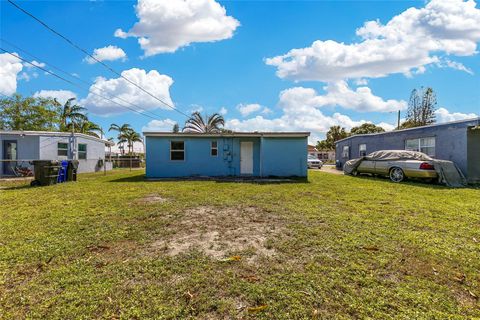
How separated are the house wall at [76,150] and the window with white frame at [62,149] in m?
0.13

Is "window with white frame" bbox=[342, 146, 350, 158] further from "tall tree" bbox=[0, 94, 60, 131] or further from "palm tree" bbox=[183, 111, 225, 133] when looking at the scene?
"tall tree" bbox=[0, 94, 60, 131]

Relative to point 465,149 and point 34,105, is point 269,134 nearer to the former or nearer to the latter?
point 465,149

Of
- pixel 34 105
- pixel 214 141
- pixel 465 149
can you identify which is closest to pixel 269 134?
pixel 214 141

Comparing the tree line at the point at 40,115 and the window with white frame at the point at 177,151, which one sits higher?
the tree line at the point at 40,115

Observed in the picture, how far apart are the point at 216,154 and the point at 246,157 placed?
1754mm

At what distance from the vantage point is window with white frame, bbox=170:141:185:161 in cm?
1425

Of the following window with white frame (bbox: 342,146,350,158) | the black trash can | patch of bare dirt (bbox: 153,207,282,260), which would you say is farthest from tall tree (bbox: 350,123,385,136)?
patch of bare dirt (bbox: 153,207,282,260)

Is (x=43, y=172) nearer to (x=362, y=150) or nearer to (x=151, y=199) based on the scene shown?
(x=151, y=199)

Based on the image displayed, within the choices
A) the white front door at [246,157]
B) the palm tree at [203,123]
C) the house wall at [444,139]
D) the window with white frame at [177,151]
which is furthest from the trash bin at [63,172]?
the house wall at [444,139]

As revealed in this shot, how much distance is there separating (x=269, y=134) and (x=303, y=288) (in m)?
11.5

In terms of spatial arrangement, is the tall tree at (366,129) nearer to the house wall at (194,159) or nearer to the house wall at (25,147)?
the house wall at (194,159)

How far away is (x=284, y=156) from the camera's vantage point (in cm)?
1432

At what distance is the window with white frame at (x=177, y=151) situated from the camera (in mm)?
14250

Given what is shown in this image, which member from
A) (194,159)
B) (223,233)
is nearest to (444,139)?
(194,159)
